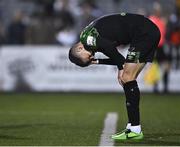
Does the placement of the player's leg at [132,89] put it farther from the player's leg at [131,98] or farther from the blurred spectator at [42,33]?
the blurred spectator at [42,33]

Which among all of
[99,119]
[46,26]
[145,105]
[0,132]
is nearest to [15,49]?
[46,26]

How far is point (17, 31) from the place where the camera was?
21.4m

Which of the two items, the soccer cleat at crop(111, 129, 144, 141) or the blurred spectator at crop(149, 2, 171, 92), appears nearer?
the soccer cleat at crop(111, 129, 144, 141)

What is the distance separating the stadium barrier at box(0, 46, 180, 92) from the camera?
20.0 m

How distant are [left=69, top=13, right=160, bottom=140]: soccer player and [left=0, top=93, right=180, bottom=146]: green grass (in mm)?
517

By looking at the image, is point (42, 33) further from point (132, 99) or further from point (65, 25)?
point (132, 99)

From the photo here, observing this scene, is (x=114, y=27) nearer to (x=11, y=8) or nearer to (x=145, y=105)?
(x=145, y=105)

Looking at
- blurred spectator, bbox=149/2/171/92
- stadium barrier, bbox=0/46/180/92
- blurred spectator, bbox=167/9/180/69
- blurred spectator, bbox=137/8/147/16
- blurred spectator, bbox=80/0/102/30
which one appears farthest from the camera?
blurred spectator, bbox=80/0/102/30

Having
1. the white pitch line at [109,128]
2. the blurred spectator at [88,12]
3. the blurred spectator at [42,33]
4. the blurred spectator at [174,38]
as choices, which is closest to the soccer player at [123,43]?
the white pitch line at [109,128]

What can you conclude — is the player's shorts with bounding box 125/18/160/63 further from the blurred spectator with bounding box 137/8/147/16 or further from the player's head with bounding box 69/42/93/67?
the blurred spectator with bounding box 137/8/147/16

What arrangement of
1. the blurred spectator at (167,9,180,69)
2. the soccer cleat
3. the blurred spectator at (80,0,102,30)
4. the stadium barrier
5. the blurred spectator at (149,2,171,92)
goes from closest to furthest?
the soccer cleat < the blurred spectator at (149,2,171,92) < the stadium barrier < the blurred spectator at (167,9,180,69) < the blurred spectator at (80,0,102,30)

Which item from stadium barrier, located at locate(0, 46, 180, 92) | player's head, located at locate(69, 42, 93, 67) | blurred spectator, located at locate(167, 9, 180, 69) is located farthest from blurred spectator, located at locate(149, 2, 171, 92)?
player's head, located at locate(69, 42, 93, 67)

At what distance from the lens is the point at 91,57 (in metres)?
9.26

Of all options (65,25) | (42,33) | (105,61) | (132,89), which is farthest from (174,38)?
(132,89)
